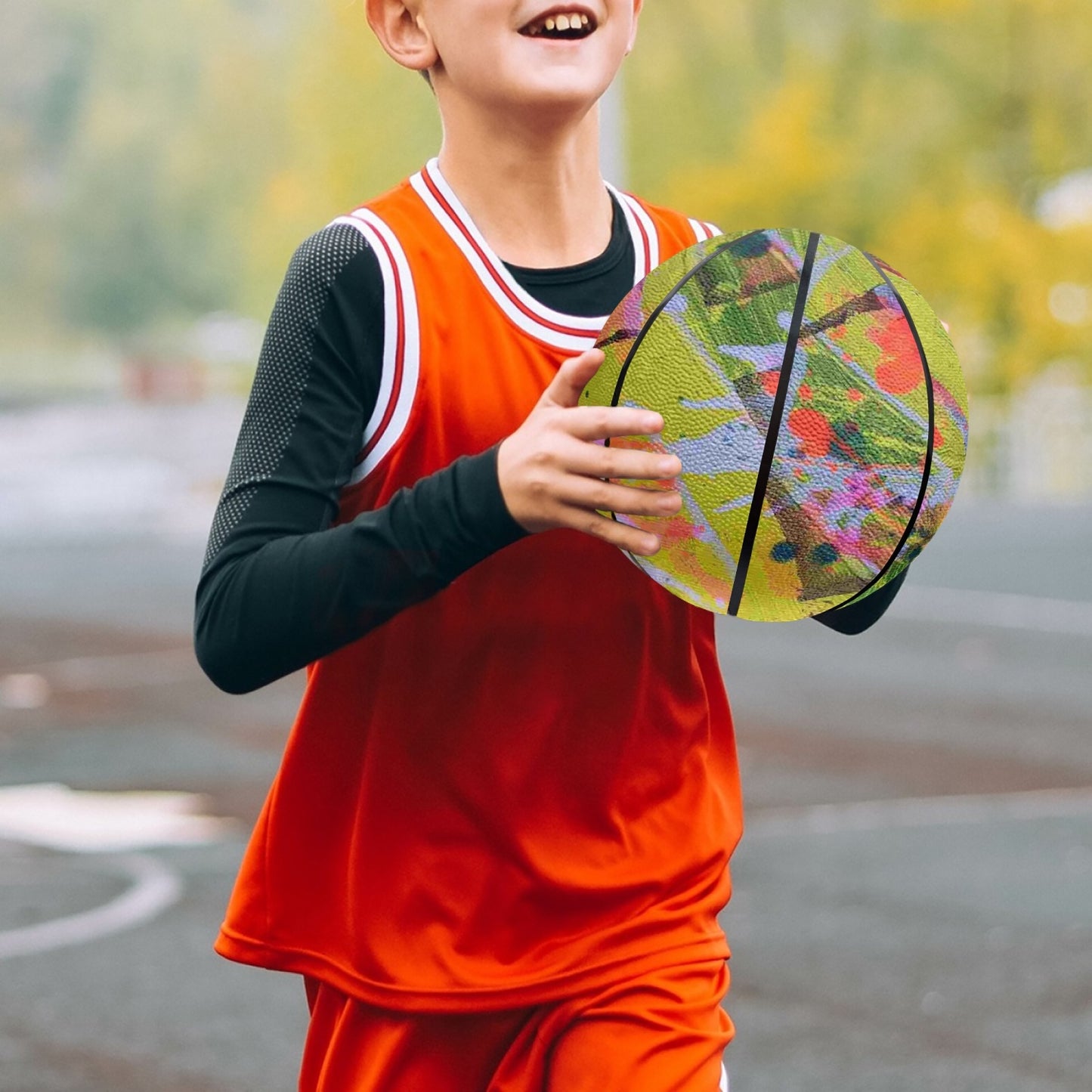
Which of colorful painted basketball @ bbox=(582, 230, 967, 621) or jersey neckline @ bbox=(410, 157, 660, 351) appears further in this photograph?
jersey neckline @ bbox=(410, 157, 660, 351)

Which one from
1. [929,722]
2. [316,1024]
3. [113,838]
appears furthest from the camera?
[929,722]

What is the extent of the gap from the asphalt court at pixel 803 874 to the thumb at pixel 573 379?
3.54 m

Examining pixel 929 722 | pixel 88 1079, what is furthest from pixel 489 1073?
pixel 929 722

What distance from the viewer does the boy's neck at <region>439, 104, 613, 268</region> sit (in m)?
2.72

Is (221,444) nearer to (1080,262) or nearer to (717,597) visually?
(1080,262)

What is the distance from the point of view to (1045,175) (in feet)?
106

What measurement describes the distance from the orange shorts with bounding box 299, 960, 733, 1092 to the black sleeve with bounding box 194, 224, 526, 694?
18.6 inches

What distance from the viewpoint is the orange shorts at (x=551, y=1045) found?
2.63 meters

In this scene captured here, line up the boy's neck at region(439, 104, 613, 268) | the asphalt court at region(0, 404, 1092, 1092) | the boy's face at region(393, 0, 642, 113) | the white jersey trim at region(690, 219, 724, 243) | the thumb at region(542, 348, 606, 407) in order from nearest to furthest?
the thumb at region(542, 348, 606, 407) → the boy's face at region(393, 0, 642, 113) → the boy's neck at region(439, 104, 613, 268) → the white jersey trim at region(690, 219, 724, 243) → the asphalt court at region(0, 404, 1092, 1092)

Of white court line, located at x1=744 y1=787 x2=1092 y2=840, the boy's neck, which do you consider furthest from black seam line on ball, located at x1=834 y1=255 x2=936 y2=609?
white court line, located at x1=744 y1=787 x2=1092 y2=840

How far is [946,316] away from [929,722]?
72.7 ft

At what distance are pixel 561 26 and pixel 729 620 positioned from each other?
13.1 meters

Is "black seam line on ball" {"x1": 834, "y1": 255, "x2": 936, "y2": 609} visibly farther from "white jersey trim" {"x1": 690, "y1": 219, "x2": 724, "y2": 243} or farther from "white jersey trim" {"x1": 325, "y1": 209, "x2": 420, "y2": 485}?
"white jersey trim" {"x1": 325, "y1": 209, "x2": 420, "y2": 485}

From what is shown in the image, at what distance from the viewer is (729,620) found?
1559cm
